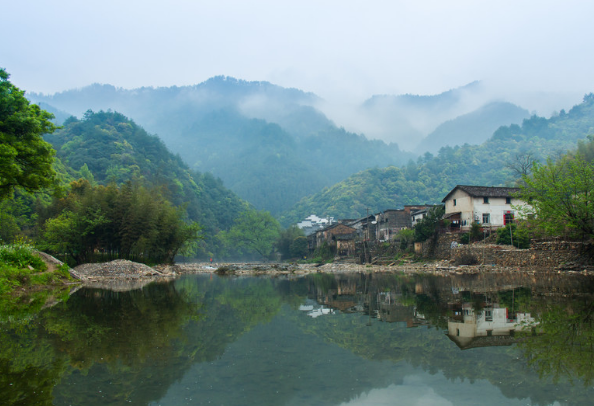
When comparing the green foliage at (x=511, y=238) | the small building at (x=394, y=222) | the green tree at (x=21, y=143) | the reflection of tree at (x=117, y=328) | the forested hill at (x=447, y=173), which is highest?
the forested hill at (x=447, y=173)

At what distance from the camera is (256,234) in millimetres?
90000

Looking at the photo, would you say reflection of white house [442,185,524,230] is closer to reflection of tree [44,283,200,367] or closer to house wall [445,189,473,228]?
house wall [445,189,473,228]

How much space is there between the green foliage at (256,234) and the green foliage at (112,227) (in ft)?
156

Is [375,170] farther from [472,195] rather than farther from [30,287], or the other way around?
[30,287]

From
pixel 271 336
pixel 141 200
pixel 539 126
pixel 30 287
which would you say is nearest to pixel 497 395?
pixel 271 336

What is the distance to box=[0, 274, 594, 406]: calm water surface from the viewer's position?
14.9ft

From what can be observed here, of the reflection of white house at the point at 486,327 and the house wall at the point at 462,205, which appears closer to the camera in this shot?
the reflection of white house at the point at 486,327

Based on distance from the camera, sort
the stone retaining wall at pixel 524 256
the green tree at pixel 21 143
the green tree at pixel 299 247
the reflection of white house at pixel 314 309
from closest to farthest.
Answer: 1. the reflection of white house at pixel 314 309
2. the green tree at pixel 21 143
3. the stone retaining wall at pixel 524 256
4. the green tree at pixel 299 247

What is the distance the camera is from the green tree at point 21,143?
18281mm

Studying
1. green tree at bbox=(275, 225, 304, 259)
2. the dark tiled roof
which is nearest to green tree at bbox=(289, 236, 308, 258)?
green tree at bbox=(275, 225, 304, 259)

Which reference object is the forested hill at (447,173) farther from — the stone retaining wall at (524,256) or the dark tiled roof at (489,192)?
the stone retaining wall at (524,256)

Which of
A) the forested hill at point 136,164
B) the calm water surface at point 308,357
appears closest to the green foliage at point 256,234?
the forested hill at point 136,164

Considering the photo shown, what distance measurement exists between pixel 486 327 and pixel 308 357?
3874 millimetres

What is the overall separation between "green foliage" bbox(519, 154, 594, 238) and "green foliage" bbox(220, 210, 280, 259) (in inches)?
2714
